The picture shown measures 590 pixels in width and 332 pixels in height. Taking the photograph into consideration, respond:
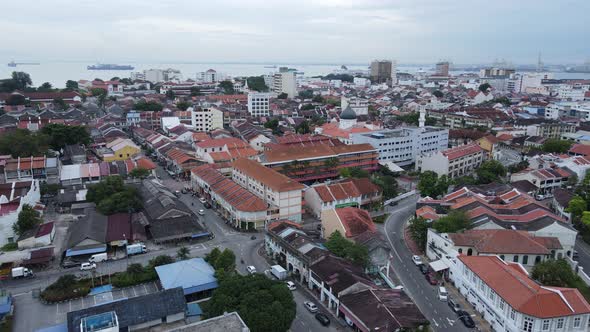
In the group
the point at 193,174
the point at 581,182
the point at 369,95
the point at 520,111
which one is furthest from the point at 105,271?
the point at 369,95

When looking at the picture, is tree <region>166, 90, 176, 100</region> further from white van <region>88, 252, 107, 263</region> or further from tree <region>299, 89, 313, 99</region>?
white van <region>88, 252, 107, 263</region>

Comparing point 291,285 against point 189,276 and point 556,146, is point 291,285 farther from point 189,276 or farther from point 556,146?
point 556,146

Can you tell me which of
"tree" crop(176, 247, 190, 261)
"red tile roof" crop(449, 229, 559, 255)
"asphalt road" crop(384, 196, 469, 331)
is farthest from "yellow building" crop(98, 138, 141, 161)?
"red tile roof" crop(449, 229, 559, 255)

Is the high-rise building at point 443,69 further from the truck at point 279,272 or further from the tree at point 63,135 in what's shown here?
the truck at point 279,272

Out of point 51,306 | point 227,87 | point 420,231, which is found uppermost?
point 227,87

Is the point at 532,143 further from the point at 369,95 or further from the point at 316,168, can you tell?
the point at 369,95

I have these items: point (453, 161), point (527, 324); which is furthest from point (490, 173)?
point (527, 324)
